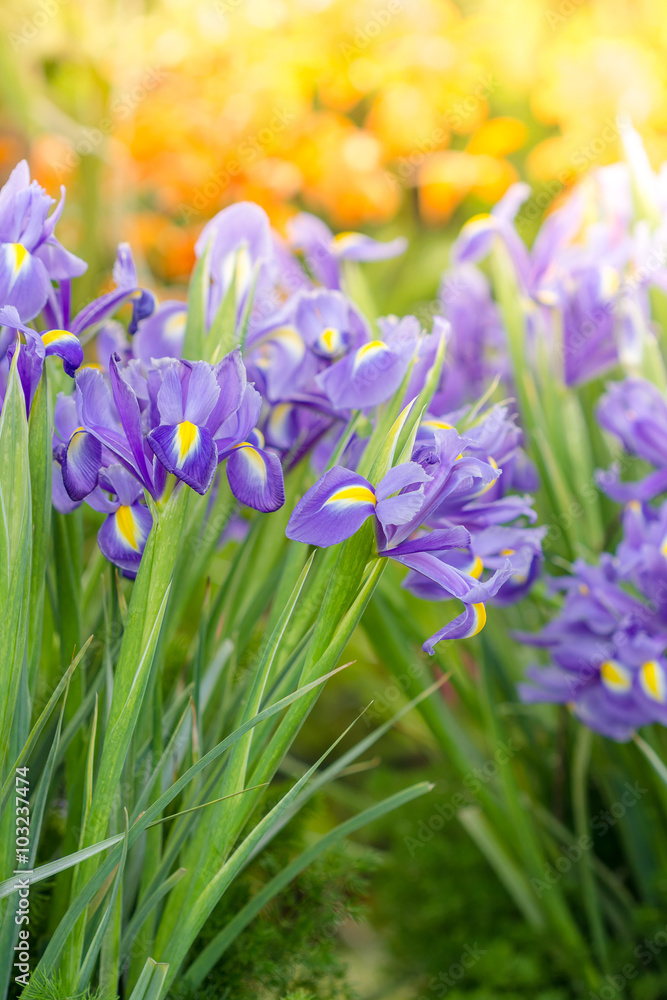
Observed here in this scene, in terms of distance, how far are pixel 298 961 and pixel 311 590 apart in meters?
0.31

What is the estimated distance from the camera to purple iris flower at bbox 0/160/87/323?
18.2 inches

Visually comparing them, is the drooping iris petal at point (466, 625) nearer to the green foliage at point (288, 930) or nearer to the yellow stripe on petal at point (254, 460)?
the yellow stripe on petal at point (254, 460)

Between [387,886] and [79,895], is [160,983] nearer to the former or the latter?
[79,895]

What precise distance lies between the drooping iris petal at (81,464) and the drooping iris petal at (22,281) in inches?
3.3

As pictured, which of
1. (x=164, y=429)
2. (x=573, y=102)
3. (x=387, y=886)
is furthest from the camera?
(x=573, y=102)

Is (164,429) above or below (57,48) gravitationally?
below

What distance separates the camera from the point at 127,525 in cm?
47

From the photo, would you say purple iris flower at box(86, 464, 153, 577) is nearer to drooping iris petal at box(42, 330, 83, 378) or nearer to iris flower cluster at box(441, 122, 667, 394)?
drooping iris petal at box(42, 330, 83, 378)

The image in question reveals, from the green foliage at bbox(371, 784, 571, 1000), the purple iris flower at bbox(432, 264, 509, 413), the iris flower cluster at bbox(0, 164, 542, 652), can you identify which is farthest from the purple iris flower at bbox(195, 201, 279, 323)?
the green foliage at bbox(371, 784, 571, 1000)

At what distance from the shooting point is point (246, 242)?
626 millimetres

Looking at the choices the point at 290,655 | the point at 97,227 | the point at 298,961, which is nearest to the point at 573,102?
the point at 97,227

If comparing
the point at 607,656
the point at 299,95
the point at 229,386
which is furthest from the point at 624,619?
the point at 299,95

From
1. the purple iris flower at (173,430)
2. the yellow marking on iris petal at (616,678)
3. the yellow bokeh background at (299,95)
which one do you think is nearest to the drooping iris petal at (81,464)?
the purple iris flower at (173,430)

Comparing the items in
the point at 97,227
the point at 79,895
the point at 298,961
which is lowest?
the point at 298,961
